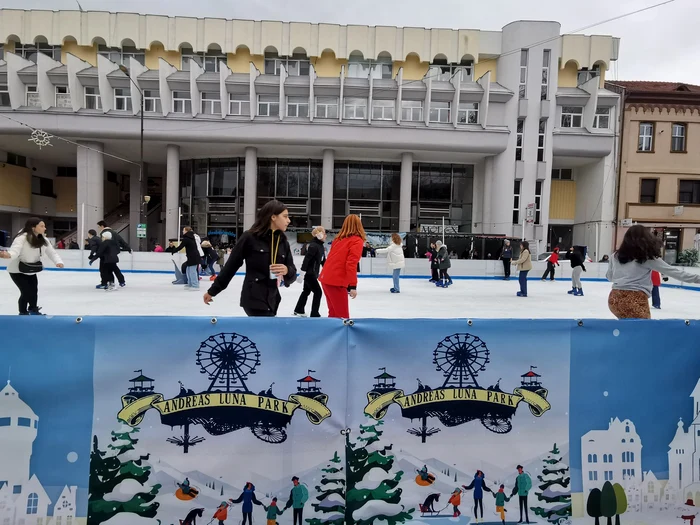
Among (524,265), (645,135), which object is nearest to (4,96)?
(524,265)

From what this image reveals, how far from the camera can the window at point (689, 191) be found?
28844mm

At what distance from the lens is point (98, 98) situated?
92.9 ft

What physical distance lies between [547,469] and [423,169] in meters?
31.4

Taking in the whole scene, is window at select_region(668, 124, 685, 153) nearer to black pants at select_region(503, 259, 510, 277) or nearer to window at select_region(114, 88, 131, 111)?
black pants at select_region(503, 259, 510, 277)

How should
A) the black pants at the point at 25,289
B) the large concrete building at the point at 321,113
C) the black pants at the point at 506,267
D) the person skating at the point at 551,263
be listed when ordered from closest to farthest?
the black pants at the point at 25,289 < the person skating at the point at 551,263 < the black pants at the point at 506,267 < the large concrete building at the point at 321,113

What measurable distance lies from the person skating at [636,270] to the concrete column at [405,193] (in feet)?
84.8

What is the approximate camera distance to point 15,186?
1280 inches

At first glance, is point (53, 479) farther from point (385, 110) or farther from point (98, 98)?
point (98, 98)

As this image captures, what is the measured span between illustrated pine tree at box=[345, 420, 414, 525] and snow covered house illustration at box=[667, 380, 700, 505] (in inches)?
56.2

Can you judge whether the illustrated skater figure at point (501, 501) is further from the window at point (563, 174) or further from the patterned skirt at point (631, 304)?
the window at point (563, 174)

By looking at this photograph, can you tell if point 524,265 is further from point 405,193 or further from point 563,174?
point 563,174

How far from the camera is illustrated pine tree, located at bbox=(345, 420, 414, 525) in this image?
2.08 metres

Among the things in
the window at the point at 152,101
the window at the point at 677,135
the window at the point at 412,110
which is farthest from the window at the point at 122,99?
the window at the point at 677,135

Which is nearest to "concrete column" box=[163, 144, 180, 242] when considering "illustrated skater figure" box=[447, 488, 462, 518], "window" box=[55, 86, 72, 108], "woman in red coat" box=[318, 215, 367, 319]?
"window" box=[55, 86, 72, 108]
